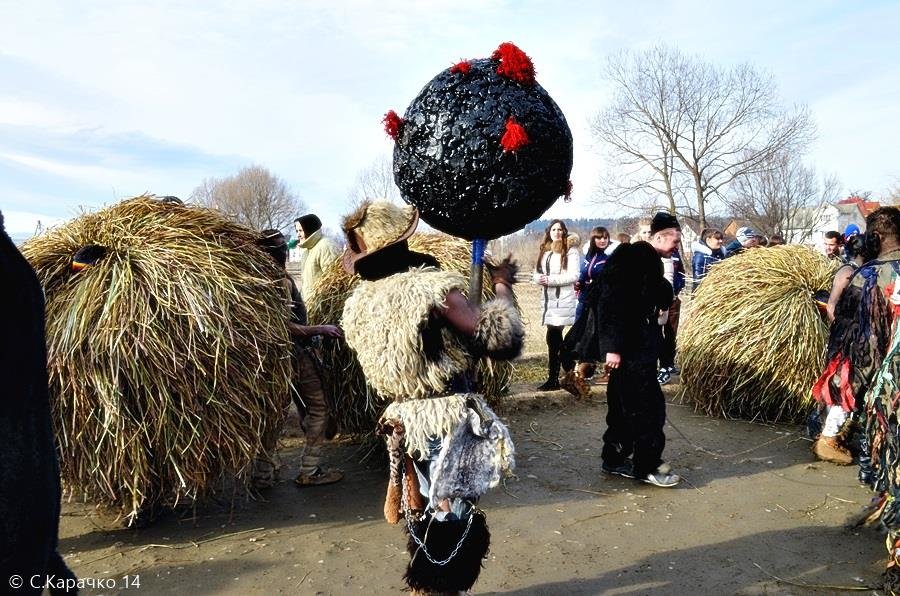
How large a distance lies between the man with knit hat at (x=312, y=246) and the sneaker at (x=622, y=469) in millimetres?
2836

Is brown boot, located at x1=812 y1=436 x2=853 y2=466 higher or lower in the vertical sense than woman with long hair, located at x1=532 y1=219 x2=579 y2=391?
lower

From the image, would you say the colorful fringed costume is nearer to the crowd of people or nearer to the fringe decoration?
the crowd of people

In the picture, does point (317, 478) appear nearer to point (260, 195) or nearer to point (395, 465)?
point (395, 465)

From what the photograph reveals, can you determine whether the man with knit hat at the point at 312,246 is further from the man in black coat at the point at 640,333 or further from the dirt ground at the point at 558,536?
the man in black coat at the point at 640,333

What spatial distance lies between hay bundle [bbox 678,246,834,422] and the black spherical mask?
358 cm

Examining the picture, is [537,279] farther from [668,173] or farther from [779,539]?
[668,173]

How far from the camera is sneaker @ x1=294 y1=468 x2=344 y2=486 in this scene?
4410mm

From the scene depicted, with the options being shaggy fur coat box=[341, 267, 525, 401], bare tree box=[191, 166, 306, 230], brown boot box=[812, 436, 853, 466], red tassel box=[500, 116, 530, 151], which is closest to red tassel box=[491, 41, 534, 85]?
red tassel box=[500, 116, 530, 151]

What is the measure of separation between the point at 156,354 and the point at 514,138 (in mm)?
2047

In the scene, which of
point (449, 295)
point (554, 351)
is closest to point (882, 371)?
point (449, 295)

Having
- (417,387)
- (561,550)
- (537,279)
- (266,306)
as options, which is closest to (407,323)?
(417,387)

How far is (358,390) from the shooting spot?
4.43 metres

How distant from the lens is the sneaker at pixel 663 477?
4.44 m

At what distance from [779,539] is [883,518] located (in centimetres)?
67
